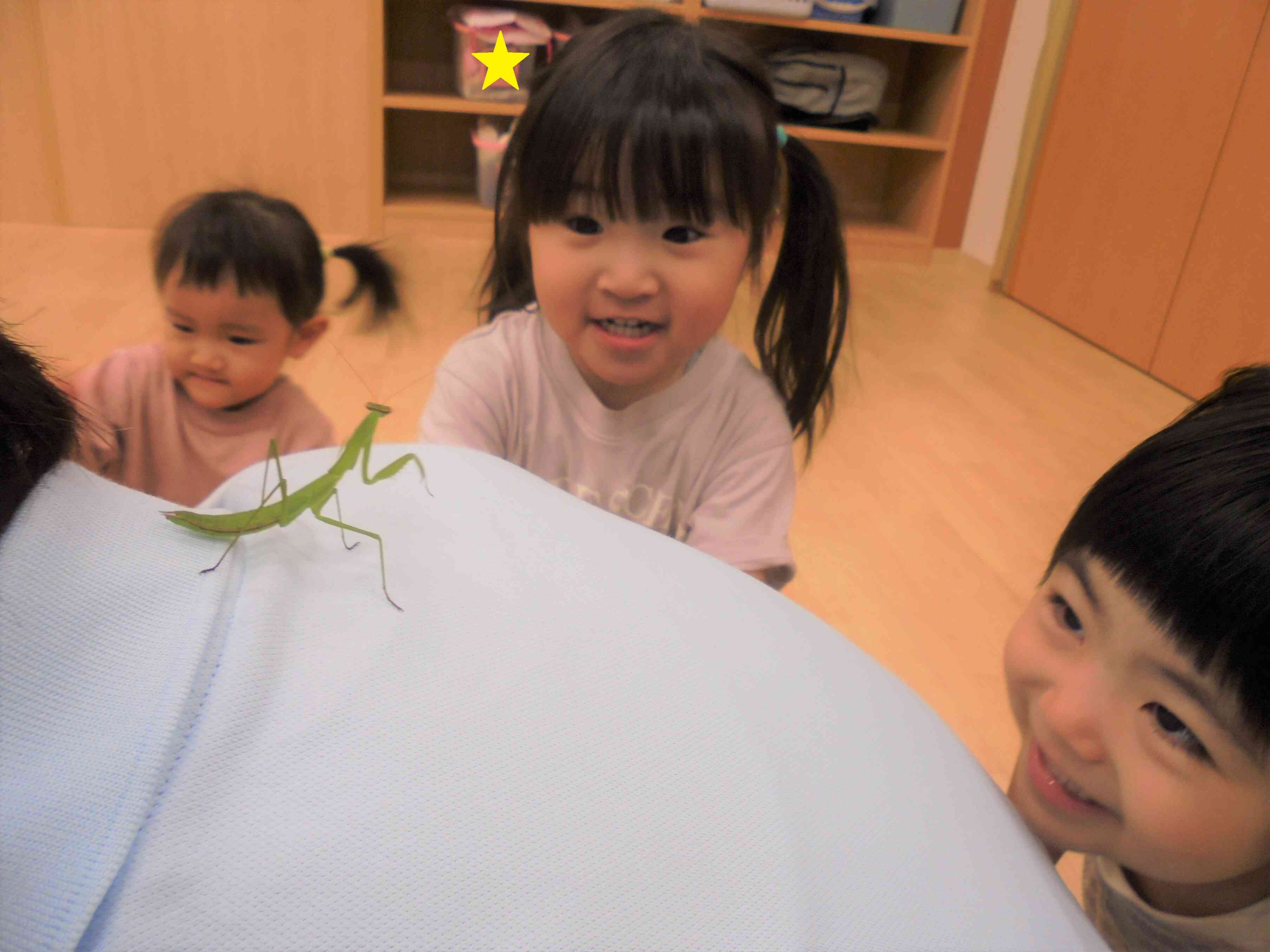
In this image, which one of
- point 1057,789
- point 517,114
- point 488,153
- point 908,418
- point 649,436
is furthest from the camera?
point 488,153

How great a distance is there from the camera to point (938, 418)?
1942mm

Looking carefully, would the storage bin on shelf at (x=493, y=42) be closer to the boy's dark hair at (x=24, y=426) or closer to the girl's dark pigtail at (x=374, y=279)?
the girl's dark pigtail at (x=374, y=279)

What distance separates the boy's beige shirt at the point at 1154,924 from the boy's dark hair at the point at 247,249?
850 millimetres

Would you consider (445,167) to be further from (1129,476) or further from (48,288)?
(1129,476)

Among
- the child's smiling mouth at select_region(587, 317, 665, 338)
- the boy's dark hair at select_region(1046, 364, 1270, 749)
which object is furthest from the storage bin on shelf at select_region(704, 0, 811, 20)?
the boy's dark hair at select_region(1046, 364, 1270, 749)

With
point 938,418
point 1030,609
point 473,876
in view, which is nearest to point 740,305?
point 938,418

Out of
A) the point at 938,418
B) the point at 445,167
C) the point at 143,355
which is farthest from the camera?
the point at 445,167

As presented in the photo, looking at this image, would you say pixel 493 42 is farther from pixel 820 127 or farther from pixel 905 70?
pixel 905 70

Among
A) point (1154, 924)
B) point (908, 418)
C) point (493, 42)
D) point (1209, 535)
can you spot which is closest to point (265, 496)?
point (1209, 535)

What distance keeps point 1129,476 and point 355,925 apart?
44cm

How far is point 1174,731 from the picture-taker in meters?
0.45

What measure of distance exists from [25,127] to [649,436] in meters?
2.38

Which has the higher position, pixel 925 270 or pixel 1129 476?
pixel 1129 476

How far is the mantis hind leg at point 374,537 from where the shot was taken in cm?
33
